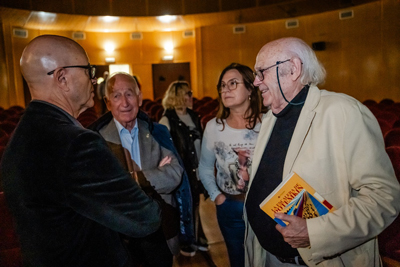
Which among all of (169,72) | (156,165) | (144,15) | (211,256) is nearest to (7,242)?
(156,165)

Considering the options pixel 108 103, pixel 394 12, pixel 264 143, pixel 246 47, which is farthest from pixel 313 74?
pixel 246 47

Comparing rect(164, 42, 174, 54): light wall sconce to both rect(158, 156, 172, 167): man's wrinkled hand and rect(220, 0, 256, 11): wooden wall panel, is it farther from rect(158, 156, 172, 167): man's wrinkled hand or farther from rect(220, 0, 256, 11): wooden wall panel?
rect(158, 156, 172, 167): man's wrinkled hand

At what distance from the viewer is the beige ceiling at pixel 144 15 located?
10945 mm

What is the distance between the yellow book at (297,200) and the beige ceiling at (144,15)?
11.3m

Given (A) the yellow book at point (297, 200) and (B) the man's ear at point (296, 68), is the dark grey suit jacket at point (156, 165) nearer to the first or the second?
(A) the yellow book at point (297, 200)

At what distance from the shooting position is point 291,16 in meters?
12.3

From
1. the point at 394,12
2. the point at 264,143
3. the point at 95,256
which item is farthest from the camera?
the point at 394,12

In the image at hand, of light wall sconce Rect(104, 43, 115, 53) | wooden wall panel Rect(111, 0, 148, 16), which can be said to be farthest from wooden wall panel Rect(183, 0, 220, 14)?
light wall sconce Rect(104, 43, 115, 53)

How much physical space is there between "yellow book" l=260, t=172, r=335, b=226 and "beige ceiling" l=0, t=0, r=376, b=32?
443 inches

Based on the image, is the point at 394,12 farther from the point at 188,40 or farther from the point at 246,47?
the point at 188,40

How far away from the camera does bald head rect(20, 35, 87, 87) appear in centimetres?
119

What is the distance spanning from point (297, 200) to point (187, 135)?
78.1 inches

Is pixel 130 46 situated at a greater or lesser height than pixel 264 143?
greater

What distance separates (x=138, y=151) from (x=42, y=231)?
1.10 m
